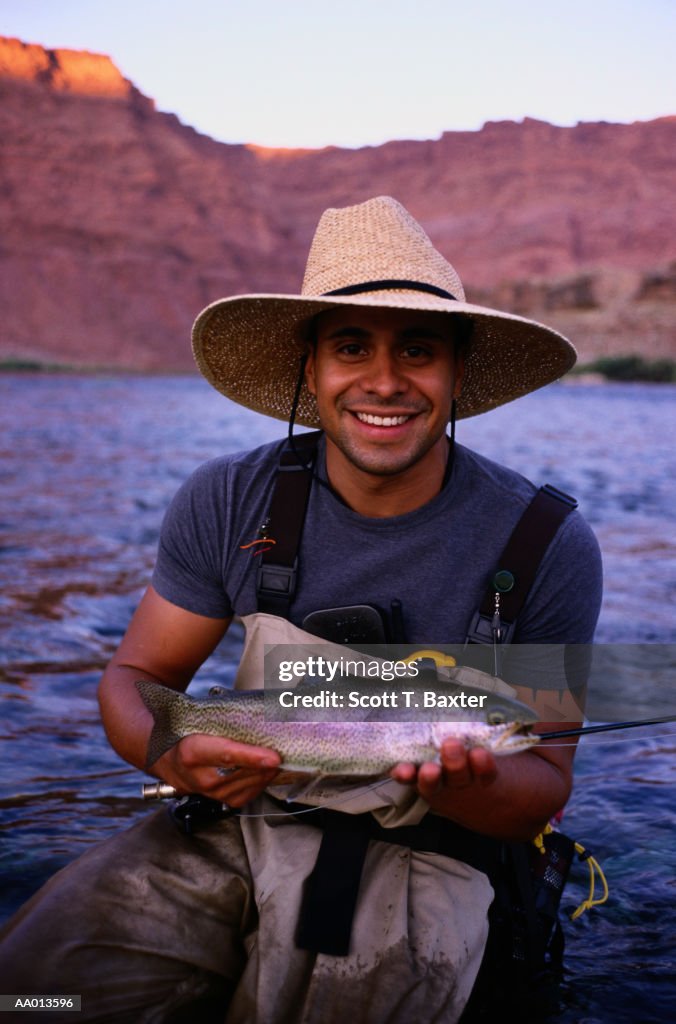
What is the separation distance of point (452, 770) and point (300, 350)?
183cm

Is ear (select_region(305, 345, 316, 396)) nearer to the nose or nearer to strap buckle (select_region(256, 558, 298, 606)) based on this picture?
the nose

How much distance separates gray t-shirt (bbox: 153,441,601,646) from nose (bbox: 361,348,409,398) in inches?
15.4

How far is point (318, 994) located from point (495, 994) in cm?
75

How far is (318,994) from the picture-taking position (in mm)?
2838

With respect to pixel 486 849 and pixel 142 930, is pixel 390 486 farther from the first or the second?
pixel 142 930

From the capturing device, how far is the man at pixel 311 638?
284cm

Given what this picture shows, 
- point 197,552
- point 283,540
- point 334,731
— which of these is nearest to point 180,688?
point 197,552

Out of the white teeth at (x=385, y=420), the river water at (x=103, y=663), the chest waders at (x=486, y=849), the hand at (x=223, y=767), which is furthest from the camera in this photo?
the river water at (x=103, y=663)

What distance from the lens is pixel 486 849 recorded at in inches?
123

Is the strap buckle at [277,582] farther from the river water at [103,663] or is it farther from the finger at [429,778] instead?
the river water at [103,663]

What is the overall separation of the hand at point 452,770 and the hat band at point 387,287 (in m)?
1.46

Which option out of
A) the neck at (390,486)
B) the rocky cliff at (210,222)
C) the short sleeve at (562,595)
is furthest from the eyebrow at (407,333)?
the rocky cliff at (210,222)

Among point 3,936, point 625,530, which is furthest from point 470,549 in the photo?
point 625,530

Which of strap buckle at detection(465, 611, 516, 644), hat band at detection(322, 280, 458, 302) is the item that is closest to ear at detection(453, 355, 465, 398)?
hat band at detection(322, 280, 458, 302)
